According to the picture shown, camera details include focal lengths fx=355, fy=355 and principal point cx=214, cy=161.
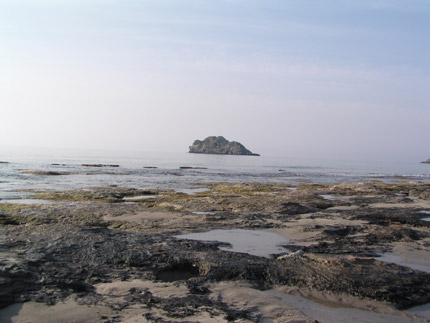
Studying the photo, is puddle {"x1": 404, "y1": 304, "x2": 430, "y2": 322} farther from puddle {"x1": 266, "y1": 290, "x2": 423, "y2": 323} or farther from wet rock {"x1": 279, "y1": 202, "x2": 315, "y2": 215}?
wet rock {"x1": 279, "y1": 202, "x2": 315, "y2": 215}

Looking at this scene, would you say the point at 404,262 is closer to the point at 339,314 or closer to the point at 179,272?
the point at 339,314

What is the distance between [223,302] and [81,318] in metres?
2.67

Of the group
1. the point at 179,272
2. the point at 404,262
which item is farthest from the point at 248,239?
the point at 404,262

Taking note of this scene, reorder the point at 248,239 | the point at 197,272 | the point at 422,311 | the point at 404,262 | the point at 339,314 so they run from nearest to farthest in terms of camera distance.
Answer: the point at 339,314 < the point at 422,311 < the point at 197,272 < the point at 404,262 < the point at 248,239

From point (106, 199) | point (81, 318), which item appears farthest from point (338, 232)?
point (106, 199)

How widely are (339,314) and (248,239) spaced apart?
649cm

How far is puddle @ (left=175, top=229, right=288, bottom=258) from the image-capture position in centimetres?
1159

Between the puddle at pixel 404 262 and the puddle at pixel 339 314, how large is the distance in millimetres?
3405

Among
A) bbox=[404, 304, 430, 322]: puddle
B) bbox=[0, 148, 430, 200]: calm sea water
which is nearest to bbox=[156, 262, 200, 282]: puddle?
bbox=[404, 304, 430, 322]: puddle

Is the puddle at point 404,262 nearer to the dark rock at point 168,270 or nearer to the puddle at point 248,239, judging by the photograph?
the dark rock at point 168,270

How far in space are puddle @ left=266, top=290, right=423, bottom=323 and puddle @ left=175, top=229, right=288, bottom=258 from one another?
362 centimetres

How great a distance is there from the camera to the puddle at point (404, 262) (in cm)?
992

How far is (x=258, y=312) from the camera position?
263 inches

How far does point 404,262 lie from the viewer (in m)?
10.4
